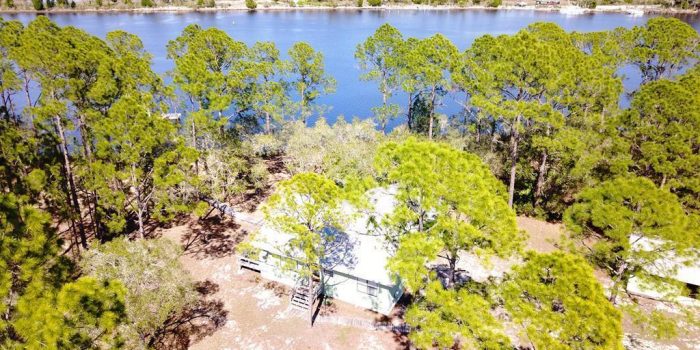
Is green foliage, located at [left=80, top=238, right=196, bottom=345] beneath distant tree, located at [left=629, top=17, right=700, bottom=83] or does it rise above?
beneath

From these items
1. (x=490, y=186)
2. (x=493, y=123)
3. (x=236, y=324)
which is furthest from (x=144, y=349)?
(x=493, y=123)

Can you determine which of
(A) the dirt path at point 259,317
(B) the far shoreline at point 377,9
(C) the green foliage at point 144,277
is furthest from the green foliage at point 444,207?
(B) the far shoreline at point 377,9

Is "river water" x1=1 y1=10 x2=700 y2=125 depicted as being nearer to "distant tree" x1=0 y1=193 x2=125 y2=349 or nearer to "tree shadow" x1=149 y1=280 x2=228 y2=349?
"tree shadow" x1=149 y1=280 x2=228 y2=349

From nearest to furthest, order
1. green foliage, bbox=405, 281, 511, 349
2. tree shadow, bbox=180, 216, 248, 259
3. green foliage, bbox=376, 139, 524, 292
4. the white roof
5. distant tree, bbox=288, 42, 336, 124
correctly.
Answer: green foliage, bbox=405, 281, 511, 349, green foliage, bbox=376, 139, 524, 292, the white roof, tree shadow, bbox=180, 216, 248, 259, distant tree, bbox=288, 42, 336, 124

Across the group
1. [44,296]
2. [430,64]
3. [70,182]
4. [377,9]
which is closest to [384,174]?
[430,64]

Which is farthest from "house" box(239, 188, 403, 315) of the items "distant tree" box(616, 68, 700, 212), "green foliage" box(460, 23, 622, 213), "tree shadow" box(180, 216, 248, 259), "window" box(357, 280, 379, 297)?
"distant tree" box(616, 68, 700, 212)

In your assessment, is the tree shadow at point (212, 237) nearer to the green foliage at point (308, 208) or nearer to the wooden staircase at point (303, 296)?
the wooden staircase at point (303, 296)

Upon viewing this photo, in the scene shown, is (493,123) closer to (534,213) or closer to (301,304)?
(534,213)

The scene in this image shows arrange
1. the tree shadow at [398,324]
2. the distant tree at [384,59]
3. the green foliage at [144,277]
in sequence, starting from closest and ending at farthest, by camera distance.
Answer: the green foliage at [144,277] < the tree shadow at [398,324] < the distant tree at [384,59]
